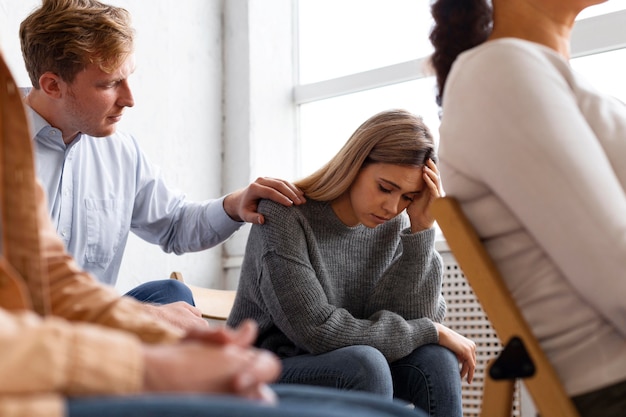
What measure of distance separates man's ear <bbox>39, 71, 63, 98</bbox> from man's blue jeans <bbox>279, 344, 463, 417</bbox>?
0.88m

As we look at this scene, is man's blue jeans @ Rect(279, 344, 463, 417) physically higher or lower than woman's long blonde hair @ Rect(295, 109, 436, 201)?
lower

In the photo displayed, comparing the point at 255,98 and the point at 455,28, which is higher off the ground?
the point at 455,28

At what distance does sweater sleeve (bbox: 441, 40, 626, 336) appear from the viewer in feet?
2.89

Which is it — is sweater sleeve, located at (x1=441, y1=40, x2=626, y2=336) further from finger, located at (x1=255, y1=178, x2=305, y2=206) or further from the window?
the window

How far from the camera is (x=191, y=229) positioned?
2.19 m

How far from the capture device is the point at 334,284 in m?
1.96

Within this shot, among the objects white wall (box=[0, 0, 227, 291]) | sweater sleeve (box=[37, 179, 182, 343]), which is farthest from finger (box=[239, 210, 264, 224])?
white wall (box=[0, 0, 227, 291])

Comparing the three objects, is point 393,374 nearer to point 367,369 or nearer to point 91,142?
point 367,369

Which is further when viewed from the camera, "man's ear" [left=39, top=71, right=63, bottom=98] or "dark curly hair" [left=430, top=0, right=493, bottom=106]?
"man's ear" [left=39, top=71, right=63, bottom=98]

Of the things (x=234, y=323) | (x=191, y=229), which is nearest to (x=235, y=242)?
(x=191, y=229)

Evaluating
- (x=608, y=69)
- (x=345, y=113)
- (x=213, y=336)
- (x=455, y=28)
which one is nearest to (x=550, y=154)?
(x=455, y=28)

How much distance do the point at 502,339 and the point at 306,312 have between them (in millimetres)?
868

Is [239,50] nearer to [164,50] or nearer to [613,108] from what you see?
[164,50]

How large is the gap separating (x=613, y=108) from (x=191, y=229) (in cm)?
139
